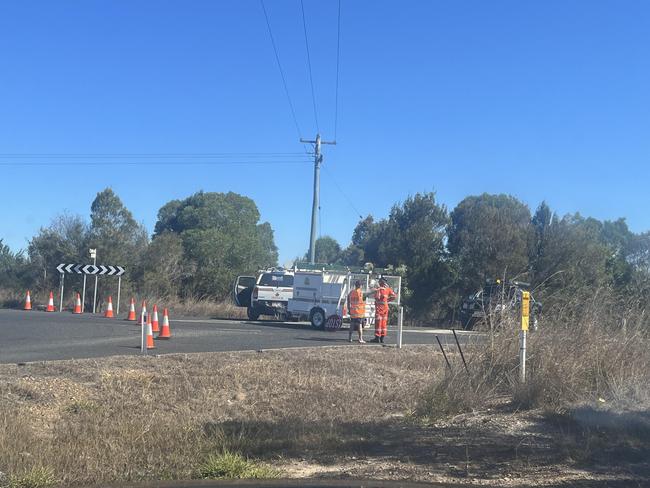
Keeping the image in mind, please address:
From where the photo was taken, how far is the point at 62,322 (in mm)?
21453

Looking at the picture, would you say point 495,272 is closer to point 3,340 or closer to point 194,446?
point 3,340

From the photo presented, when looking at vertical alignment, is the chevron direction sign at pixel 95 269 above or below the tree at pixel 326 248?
below

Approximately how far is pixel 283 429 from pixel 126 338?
9236mm

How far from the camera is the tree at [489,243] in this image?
33344 mm

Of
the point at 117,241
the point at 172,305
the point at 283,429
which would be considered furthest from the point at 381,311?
the point at 117,241

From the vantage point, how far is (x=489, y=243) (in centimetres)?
3441

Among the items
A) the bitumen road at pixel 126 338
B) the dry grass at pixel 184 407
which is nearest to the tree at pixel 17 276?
the bitumen road at pixel 126 338

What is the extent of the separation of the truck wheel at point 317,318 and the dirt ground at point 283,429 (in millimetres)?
10074

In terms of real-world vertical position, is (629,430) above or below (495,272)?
below

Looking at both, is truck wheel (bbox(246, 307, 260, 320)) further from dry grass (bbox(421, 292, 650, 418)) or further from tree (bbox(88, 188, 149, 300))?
dry grass (bbox(421, 292, 650, 418))

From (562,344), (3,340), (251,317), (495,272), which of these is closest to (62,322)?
(3,340)

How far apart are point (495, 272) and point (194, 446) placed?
91.4ft

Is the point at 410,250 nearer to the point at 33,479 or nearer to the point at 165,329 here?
the point at 165,329

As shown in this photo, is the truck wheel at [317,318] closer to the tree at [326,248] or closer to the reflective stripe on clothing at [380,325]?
the reflective stripe on clothing at [380,325]
